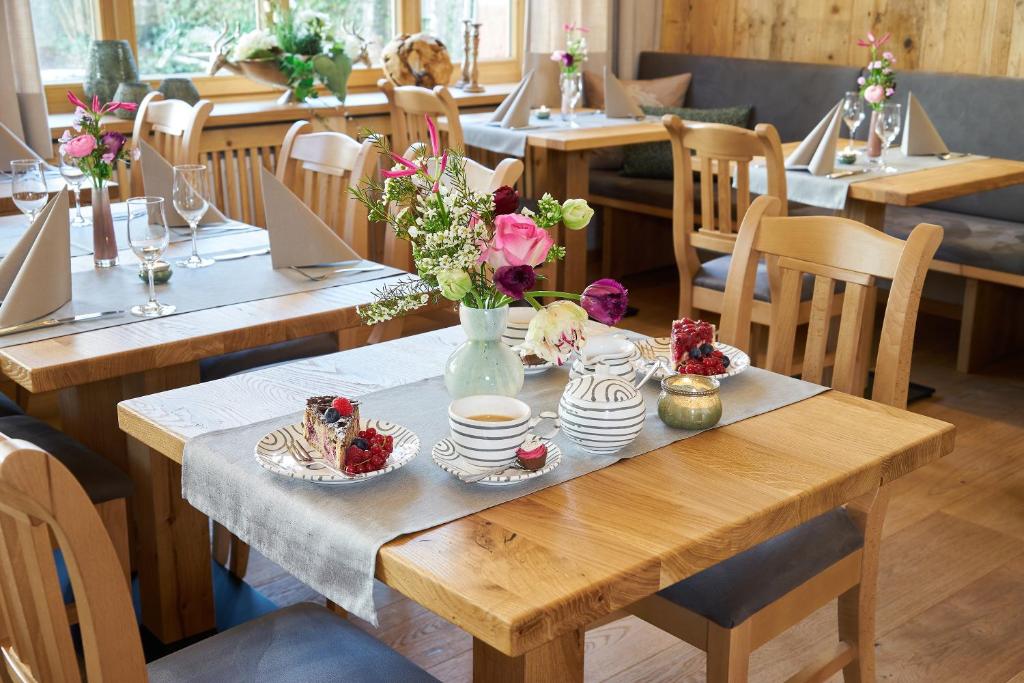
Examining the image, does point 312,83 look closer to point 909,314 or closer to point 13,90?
point 13,90

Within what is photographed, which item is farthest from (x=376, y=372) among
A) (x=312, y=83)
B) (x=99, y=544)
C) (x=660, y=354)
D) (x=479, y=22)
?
(x=479, y=22)

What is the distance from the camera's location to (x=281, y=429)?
1.44m

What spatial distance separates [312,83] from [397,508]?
341cm

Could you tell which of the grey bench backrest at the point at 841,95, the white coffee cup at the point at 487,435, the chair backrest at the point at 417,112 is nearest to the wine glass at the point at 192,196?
the white coffee cup at the point at 487,435

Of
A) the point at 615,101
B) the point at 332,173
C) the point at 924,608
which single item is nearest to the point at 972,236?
the point at 615,101

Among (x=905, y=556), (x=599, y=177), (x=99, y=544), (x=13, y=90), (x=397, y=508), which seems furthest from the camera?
(x=599, y=177)

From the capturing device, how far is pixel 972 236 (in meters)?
3.83

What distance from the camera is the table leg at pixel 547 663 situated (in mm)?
1297

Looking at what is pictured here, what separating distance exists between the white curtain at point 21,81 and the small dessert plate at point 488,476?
285 centimetres

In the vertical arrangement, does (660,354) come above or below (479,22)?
below

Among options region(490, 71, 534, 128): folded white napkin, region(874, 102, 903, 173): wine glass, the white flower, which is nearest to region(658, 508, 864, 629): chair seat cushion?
region(874, 102, 903, 173): wine glass

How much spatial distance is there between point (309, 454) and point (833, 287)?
3.06 feet

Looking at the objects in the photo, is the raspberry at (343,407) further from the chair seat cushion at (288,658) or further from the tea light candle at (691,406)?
the tea light candle at (691,406)

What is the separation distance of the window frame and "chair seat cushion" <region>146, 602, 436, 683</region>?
10.5 ft
